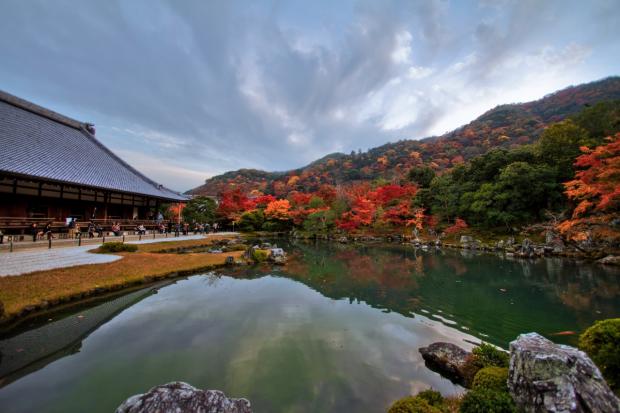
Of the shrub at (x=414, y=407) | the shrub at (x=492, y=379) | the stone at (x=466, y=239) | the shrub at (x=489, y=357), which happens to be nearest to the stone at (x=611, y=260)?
the stone at (x=466, y=239)

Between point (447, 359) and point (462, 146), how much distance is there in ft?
246

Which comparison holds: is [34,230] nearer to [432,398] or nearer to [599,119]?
[432,398]

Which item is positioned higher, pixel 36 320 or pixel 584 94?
pixel 584 94

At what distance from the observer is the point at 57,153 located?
17.0 metres

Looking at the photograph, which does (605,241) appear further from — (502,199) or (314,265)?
(314,265)

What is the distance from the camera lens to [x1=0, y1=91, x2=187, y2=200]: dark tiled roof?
1397 centimetres

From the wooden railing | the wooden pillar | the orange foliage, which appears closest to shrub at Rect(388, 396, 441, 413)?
the wooden railing

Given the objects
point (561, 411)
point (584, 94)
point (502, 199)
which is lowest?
point (561, 411)

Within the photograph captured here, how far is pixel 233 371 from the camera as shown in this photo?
456 cm

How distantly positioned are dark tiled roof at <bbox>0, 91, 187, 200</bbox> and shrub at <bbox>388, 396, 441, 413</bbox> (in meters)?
17.9

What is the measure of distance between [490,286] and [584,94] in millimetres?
91085

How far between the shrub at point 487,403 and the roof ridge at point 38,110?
27.9 m

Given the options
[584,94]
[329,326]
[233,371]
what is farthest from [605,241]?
[584,94]

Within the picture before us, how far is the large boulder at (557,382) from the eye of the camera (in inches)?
102
